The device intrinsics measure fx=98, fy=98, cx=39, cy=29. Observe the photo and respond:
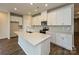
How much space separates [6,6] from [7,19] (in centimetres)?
26

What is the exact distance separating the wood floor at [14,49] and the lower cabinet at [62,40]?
0.30 feet

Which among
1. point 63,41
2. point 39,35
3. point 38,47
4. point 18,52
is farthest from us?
point 39,35

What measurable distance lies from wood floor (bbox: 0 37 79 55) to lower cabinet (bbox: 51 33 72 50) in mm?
92

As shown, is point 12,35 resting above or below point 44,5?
below

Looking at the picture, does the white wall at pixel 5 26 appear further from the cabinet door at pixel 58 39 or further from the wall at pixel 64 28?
the cabinet door at pixel 58 39

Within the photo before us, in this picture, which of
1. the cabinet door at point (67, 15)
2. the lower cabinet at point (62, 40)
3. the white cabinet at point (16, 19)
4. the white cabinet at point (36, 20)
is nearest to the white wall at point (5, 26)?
the white cabinet at point (16, 19)

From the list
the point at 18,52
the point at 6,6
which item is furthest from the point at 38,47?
the point at 6,6

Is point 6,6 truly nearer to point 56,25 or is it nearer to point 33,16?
point 33,16

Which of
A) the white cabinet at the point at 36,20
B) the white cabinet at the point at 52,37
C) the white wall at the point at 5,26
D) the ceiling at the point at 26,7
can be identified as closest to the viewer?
the ceiling at the point at 26,7

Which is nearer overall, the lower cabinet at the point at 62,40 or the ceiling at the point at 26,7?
the ceiling at the point at 26,7

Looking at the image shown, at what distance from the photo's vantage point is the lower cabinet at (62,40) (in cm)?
193

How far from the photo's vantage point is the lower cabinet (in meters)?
1.93

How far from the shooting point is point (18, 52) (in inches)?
73.3

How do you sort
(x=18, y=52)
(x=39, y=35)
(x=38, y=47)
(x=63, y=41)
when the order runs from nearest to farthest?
(x=38, y=47)
(x=18, y=52)
(x=63, y=41)
(x=39, y=35)
